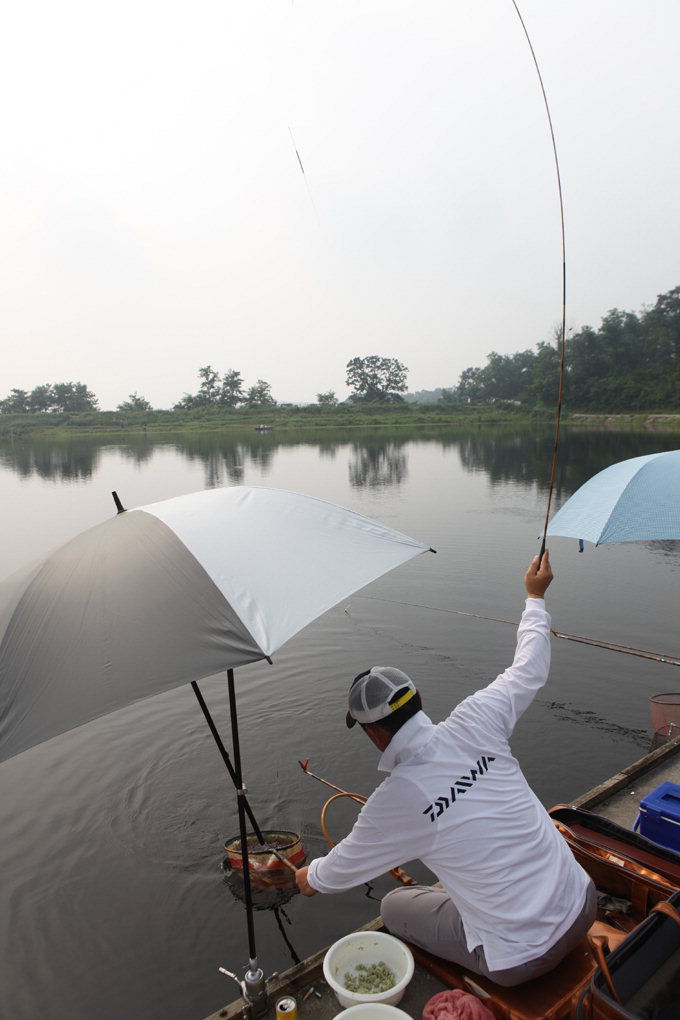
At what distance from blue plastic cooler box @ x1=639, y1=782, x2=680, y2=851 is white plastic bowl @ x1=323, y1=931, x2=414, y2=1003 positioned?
164cm

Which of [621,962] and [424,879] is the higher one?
[621,962]

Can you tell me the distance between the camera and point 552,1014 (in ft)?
7.63

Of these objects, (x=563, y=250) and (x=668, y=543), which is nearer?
(x=563, y=250)

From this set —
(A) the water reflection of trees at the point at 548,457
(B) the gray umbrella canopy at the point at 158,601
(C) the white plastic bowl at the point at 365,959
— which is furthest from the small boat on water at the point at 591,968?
(A) the water reflection of trees at the point at 548,457

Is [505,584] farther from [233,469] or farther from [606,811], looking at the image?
[233,469]

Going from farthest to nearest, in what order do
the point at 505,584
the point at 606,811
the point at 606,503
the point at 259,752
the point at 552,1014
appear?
the point at 505,584
the point at 259,752
the point at 606,503
the point at 606,811
the point at 552,1014

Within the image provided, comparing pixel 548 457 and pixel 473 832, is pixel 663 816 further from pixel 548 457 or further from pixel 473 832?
pixel 548 457

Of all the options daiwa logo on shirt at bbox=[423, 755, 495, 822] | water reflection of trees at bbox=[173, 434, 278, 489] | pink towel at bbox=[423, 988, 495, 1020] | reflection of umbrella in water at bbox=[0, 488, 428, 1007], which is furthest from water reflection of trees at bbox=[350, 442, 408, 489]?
daiwa logo on shirt at bbox=[423, 755, 495, 822]

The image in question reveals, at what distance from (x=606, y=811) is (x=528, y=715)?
9.11 ft

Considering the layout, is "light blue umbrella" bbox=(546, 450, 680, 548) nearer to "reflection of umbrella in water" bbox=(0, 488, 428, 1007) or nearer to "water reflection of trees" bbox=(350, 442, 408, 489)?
"reflection of umbrella in water" bbox=(0, 488, 428, 1007)

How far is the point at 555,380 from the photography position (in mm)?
84312

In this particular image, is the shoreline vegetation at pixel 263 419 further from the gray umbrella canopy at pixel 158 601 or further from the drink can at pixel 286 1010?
the drink can at pixel 286 1010

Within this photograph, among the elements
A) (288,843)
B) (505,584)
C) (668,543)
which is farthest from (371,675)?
(668,543)

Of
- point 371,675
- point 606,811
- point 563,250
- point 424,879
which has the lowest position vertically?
point 424,879
